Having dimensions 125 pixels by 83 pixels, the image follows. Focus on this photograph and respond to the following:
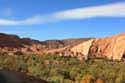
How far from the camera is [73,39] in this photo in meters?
154

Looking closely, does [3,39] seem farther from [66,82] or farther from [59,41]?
[66,82]

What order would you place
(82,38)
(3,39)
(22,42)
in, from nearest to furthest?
(3,39) → (22,42) → (82,38)

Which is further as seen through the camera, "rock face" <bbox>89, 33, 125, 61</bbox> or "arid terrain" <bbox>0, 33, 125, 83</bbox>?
"rock face" <bbox>89, 33, 125, 61</bbox>

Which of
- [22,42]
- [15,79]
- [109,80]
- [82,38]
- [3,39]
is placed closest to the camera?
[15,79]

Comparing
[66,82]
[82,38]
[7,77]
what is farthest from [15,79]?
[82,38]

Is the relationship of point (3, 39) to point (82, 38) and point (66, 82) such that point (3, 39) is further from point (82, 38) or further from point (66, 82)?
point (66, 82)

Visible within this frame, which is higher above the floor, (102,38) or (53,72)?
(102,38)

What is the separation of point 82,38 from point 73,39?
567 centimetres

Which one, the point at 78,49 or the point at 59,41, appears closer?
the point at 78,49

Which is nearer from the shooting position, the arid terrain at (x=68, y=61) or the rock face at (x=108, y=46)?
the arid terrain at (x=68, y=61)

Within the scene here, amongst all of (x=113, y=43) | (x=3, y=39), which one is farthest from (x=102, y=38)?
(x=3, y=39)

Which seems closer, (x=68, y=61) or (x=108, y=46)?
(x=68, y=61)

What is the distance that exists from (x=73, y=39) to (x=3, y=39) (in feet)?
141

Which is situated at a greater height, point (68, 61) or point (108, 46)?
point (108, 46)
